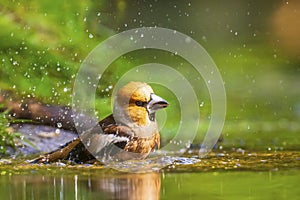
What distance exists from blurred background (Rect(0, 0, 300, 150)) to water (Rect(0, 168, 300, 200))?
148cm

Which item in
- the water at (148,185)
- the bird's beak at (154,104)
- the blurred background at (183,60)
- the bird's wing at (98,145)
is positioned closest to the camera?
the water at (148,185)

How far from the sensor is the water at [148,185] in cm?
406

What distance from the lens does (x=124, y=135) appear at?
210 inches

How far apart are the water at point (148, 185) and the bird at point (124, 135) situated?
0.30 metres

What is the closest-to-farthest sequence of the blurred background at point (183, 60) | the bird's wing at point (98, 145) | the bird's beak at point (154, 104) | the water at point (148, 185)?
the water at point (148, 185) < the bird's wing at point (98, 145) < the bird's beak at point (154, 104) < the blurred background at point (183, 60)

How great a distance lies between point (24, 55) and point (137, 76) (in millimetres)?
1183

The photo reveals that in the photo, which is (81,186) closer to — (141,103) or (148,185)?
(148,185)

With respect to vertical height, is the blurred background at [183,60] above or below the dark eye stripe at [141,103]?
above

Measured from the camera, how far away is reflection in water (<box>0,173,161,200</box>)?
13.4 feet

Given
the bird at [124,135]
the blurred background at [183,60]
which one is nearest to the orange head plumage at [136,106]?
the bird at [124,135]

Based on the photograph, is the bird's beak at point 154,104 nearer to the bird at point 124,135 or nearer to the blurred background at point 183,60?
the bird at point 124,135

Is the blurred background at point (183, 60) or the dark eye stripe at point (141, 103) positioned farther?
the blurred background at point (183, 60)

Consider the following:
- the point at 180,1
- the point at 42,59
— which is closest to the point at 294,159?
the point at 42,59

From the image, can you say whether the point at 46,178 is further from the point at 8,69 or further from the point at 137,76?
the point at 137,76
